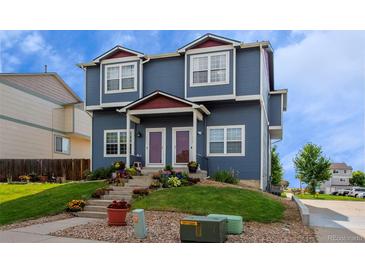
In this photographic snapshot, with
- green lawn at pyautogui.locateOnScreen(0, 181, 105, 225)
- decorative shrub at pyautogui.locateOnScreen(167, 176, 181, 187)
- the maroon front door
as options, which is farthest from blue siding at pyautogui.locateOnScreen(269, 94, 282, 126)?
green lawn at pyautogui.locateOnScreen(0, 181, 105, 225)

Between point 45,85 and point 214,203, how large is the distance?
2003 cm

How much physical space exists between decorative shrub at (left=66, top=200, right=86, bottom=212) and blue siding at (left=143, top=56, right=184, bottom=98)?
781 centimetres

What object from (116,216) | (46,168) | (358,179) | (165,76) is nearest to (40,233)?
(116,216)

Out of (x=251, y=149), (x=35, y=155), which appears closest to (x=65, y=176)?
(x=35, y=155)

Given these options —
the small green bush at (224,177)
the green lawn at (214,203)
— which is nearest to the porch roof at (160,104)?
the small green bush at (224,177)

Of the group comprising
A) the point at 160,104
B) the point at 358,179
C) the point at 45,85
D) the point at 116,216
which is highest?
the point at 45,85

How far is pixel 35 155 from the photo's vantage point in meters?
23.2

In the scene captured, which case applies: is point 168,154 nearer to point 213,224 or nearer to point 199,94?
point 199,94

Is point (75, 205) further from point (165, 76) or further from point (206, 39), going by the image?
point (206, 39)

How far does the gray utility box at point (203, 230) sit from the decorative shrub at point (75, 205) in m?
5.18

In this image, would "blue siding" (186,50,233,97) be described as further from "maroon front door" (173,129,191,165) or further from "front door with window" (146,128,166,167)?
"front door with window" (146,128,166,167)

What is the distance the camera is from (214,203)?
10258 millimetres

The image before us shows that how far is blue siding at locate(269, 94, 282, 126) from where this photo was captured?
1858 centimetres

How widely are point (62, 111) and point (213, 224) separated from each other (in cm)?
2219
